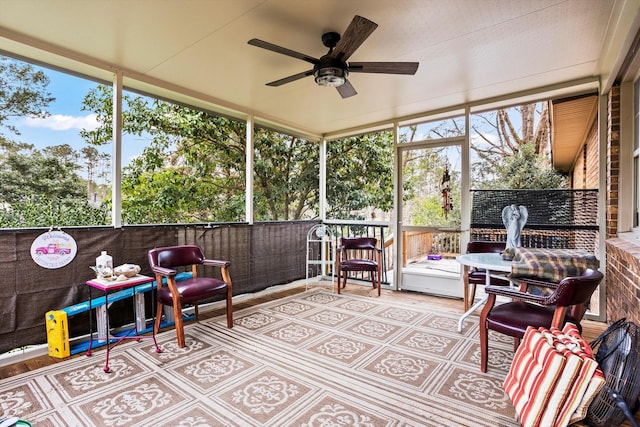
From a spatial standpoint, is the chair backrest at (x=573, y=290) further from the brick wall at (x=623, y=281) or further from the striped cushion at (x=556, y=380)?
the striped cushion at (x=556, y=380)

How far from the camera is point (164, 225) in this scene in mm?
3562

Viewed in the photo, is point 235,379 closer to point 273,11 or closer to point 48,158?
point 273,11

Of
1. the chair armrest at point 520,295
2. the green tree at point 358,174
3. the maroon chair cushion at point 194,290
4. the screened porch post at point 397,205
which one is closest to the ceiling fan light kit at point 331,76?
the chair armrest at point 520,295

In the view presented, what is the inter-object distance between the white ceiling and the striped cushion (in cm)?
212

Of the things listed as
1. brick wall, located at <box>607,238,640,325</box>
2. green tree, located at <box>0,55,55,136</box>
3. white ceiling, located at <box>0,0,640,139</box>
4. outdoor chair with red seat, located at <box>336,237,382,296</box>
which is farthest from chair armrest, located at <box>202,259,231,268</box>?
brick wall, located at <box>607,238,640,325</box>

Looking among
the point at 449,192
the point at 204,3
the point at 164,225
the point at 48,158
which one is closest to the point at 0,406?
the point at 164,225

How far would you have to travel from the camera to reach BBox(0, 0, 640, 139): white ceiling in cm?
226

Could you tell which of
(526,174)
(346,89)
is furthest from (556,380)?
(526,174)

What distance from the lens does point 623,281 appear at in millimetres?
2465

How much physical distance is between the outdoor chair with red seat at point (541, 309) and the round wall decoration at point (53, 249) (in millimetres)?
3464

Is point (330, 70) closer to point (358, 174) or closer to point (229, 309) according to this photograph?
point (229, 309)

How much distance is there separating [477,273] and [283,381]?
2.57 m

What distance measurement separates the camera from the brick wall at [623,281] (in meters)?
1.97

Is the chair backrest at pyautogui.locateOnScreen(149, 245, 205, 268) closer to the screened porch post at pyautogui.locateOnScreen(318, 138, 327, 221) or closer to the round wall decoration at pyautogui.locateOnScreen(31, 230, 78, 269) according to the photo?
the round wall decoration at pyautogui.locateOnScreen(31, 230, 78, 269)
